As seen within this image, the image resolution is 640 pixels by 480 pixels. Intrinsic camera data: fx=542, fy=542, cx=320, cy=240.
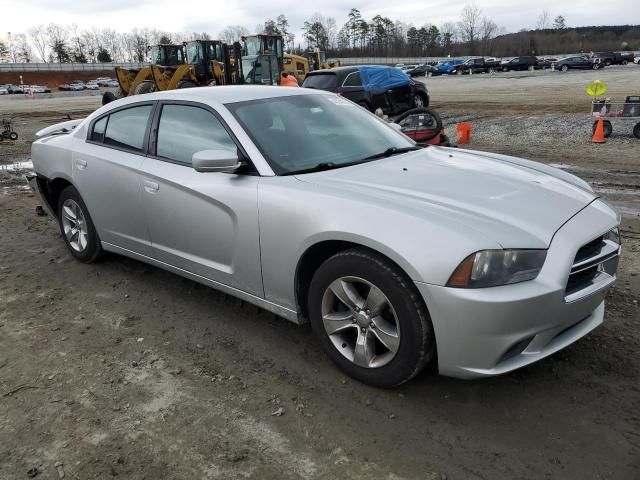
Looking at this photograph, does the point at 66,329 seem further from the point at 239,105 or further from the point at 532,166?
the point at 532,166

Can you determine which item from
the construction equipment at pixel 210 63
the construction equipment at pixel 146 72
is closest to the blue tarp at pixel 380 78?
the construction equipment at pixel 146 72

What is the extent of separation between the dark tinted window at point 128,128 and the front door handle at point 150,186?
0.36 m

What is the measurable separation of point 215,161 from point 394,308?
1379 millimetres

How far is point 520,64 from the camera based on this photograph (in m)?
57.4

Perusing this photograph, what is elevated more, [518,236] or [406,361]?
[518,236]

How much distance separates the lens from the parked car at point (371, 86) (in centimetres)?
1442

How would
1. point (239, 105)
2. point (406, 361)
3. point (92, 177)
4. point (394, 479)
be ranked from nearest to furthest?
point (394, 479)
point (406, 361)
point (239, 105)
point (92, 177)

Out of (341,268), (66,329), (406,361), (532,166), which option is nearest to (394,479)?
(406,361)

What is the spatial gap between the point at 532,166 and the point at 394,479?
2.37m

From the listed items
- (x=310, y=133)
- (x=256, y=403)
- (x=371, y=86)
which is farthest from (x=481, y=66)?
(x=256, y=403)

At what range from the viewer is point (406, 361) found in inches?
107

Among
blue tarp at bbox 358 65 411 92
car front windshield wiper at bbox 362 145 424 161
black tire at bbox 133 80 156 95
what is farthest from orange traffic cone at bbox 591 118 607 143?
black tire at bbox 133 80 156 95

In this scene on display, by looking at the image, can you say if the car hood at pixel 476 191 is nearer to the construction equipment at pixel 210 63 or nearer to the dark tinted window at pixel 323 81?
the dark tinted window at pixel 323 81

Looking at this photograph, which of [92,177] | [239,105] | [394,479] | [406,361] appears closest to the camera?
[394,479]
